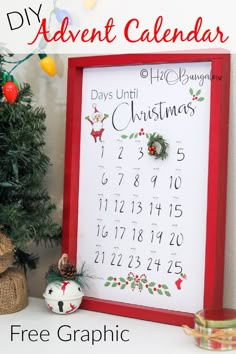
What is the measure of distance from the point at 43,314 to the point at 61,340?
14cm

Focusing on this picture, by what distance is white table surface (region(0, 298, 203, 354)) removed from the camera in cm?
93

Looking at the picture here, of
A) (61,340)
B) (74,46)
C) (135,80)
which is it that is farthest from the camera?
(74,46)

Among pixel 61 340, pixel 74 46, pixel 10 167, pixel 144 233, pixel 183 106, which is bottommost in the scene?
pixel 61 340

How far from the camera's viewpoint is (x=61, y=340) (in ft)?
3.19

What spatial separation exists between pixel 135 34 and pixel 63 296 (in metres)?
0.51

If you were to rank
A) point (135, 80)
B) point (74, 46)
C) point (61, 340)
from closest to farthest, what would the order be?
point (61, 340)
point (135, 80)
point (74, 46)

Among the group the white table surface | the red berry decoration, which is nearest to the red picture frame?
the white table surface

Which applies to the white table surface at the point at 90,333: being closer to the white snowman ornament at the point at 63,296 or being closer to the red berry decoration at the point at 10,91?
the white snowman ornament at the point at 63,296

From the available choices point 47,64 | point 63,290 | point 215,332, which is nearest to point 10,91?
point 47,64

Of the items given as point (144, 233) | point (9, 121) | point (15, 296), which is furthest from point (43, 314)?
point (9, 121)

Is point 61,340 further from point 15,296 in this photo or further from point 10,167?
point 10,167

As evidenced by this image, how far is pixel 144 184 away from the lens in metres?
1.07

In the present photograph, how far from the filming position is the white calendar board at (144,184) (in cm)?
102

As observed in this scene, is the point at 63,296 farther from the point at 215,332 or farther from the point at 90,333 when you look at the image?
the point at 215,332
